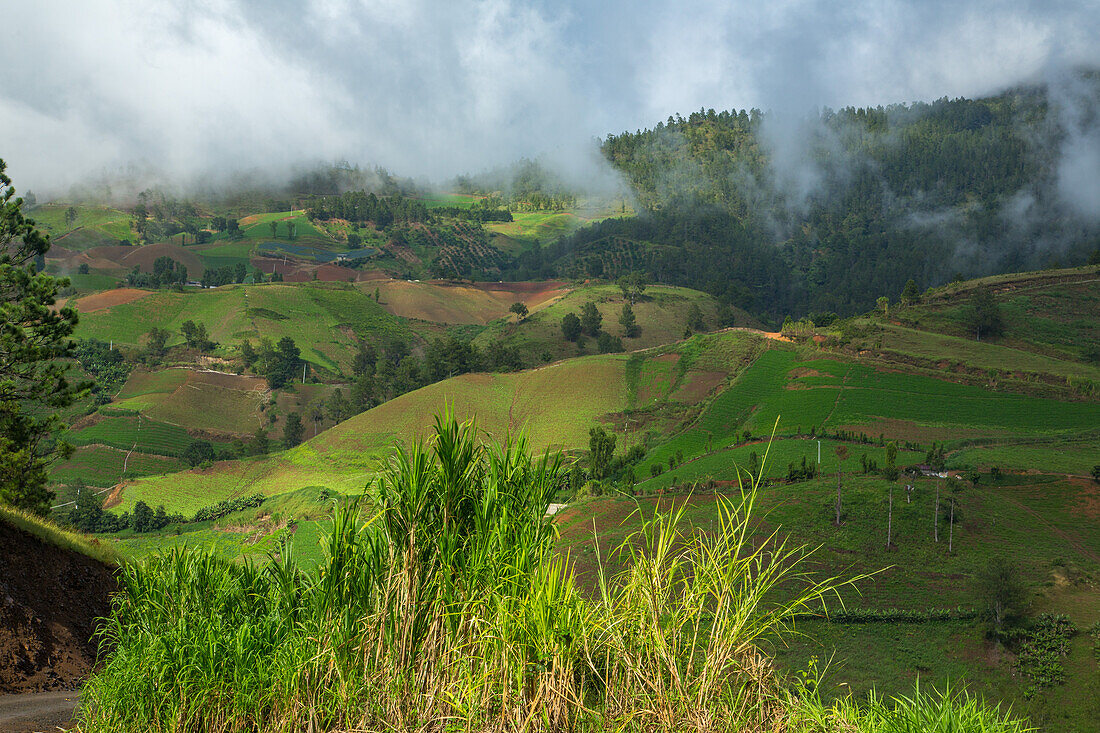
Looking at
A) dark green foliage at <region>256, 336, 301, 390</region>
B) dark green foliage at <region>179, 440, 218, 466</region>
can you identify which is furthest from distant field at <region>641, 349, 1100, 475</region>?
dark green foliage at <region>256, 336, 301, 390</region>

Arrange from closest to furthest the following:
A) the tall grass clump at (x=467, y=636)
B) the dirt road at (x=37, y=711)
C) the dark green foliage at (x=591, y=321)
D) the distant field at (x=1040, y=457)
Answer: the tall grass clump at (x=467, y=636)
the dirt road at (x=37, y=711)
the distant field at (x=1040, y=457)
the dark green foliage at (x=591, y=321)

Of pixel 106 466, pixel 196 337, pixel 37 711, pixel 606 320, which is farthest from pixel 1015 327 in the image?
pixel 37 711

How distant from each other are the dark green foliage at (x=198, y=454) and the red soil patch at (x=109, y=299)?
54627mm

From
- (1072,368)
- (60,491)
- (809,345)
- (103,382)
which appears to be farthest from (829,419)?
(103,382)

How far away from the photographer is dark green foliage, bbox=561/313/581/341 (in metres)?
153

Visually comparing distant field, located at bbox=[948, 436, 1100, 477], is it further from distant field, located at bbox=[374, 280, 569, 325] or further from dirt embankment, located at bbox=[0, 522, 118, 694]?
distant field, located at bbox=[374, 280, 569, 325]

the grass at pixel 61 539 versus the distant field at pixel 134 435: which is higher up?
the distant field at pixel 134 435

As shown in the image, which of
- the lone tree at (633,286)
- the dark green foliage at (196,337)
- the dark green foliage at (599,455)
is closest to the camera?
the dark green foliage at (599,455)

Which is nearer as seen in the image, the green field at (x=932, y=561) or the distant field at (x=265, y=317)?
the green field at (x=932, y=561)

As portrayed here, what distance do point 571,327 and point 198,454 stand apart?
6637cm

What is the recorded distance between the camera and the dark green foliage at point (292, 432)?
124m

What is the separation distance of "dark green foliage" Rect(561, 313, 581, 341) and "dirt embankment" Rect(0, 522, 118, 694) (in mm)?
133860

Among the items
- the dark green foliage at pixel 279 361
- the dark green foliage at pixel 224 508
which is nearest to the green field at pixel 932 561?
the dark green foliage at pixel 224 508

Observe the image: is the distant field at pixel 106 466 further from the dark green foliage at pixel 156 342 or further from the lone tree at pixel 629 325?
the lone tree at pixel 629 325
